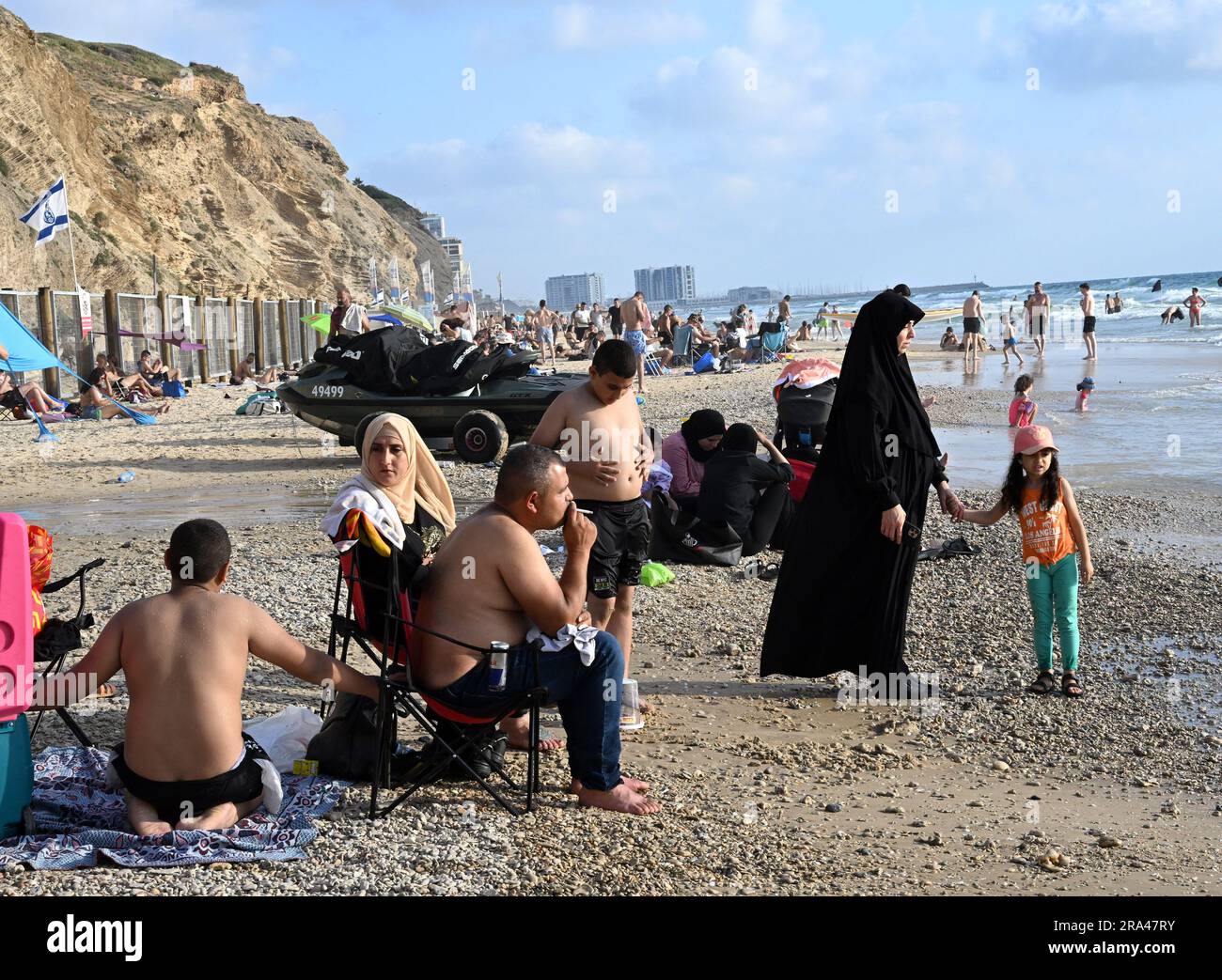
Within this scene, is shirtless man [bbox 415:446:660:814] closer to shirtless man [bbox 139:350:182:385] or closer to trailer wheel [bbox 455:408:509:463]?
trailer wheel [bbox 455:408:509:463]

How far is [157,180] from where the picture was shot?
40531 millimetres

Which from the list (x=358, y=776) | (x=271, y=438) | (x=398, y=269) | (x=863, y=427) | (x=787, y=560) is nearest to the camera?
(x=358, y=776)

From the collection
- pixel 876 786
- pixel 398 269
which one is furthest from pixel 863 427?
pixel 398 269

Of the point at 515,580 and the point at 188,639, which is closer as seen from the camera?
the point at 188,639

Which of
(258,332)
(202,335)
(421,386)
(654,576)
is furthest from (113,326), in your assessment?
(654,576)

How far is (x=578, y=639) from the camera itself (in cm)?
436

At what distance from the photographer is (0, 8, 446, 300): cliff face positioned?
101ft

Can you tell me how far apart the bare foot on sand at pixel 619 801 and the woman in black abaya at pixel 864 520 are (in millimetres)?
1634

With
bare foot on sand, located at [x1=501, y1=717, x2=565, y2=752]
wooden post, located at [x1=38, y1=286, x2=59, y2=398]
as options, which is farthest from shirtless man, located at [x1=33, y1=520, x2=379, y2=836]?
wooden post, located at [x1=38, y1=286, x2=59, y2=398]

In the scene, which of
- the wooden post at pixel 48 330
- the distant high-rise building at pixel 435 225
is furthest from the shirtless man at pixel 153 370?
the distant high-rise building at pixel 435 225

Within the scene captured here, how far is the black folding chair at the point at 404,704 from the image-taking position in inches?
168

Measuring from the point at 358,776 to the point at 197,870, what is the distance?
859 millimetres

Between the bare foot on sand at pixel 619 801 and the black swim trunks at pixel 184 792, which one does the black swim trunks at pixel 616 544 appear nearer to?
the bare foot on sand at pixel 619 801
